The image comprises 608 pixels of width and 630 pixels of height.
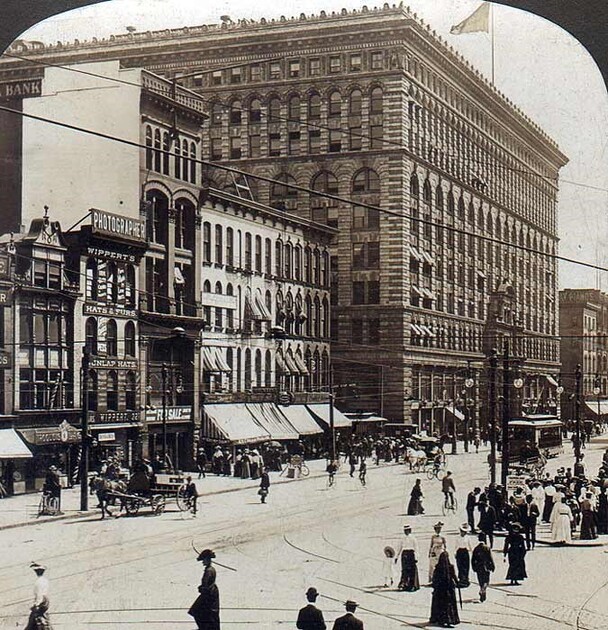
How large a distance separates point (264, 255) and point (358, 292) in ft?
3.41

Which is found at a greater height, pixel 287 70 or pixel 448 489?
pixel 287 70

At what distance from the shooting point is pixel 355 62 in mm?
10125

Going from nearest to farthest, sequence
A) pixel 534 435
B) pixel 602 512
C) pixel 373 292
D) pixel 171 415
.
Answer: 1. pixel 171 415
2. pixel 373 292
3. pixel 534 435
4. pixel 602 512

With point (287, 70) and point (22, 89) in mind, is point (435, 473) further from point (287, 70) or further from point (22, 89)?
point (22, 89)

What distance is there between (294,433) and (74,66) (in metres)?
4.37

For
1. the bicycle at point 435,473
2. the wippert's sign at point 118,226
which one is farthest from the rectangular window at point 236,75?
the bicycle at point 435,473

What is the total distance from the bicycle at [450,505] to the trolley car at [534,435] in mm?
841

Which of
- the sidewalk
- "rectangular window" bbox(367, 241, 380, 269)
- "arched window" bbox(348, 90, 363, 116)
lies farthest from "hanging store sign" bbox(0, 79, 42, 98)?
the sidewalk

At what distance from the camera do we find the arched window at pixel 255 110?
406 inches

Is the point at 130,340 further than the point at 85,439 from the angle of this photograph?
Yes

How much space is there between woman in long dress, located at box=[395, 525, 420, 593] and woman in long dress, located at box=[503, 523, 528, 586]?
904mm

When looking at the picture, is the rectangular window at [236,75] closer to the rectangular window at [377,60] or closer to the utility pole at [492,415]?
the rectangular window at [377,60]

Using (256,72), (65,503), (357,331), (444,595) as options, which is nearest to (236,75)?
(256,72)

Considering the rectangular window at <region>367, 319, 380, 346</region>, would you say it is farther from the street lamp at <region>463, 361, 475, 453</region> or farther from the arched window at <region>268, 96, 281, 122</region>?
the arched window at <region>268, 96, 281, 122</region>
